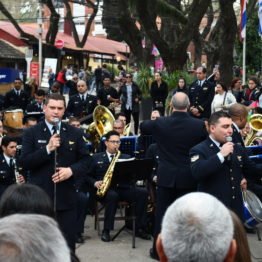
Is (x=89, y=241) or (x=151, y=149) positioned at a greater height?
(x=151, y=149)

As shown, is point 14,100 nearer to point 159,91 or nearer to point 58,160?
point 159,91

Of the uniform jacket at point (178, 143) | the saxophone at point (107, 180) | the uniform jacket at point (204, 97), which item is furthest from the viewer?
the uniform jacket at point (204, 97)

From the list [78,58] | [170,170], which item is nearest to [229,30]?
[170,170]

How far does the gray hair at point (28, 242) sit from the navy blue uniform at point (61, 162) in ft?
12.2

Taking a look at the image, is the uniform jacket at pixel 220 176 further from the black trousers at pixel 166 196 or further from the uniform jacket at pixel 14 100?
the uniform jacket at pixel 14 100

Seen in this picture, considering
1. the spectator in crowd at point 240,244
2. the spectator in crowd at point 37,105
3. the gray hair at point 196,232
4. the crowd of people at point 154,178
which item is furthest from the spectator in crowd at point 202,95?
the gray hair at point 196,232

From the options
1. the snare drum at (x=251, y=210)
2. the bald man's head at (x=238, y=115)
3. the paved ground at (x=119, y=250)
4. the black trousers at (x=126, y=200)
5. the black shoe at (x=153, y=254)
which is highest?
the bald man's head at (x=238, y=115)

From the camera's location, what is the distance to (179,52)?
18594 millimetres

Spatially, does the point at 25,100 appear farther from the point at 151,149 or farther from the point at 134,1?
the point at 151,149

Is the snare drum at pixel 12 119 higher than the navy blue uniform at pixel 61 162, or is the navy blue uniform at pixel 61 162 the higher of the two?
the navy blue uniform at pixel 61 162


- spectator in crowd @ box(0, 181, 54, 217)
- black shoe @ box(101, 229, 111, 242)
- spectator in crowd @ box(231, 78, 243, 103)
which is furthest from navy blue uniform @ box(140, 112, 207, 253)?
spectator in crowd @ box(231, 78, 243, 103)

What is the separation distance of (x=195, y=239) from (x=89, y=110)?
10792mm

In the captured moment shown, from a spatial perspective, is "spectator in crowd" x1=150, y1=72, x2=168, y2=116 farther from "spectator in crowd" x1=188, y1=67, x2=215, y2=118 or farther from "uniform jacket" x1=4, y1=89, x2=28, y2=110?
"spectator in crowd" x1=188, y1=67, x2=215, y2=118

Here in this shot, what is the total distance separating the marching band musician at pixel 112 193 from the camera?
8359 millimetres
